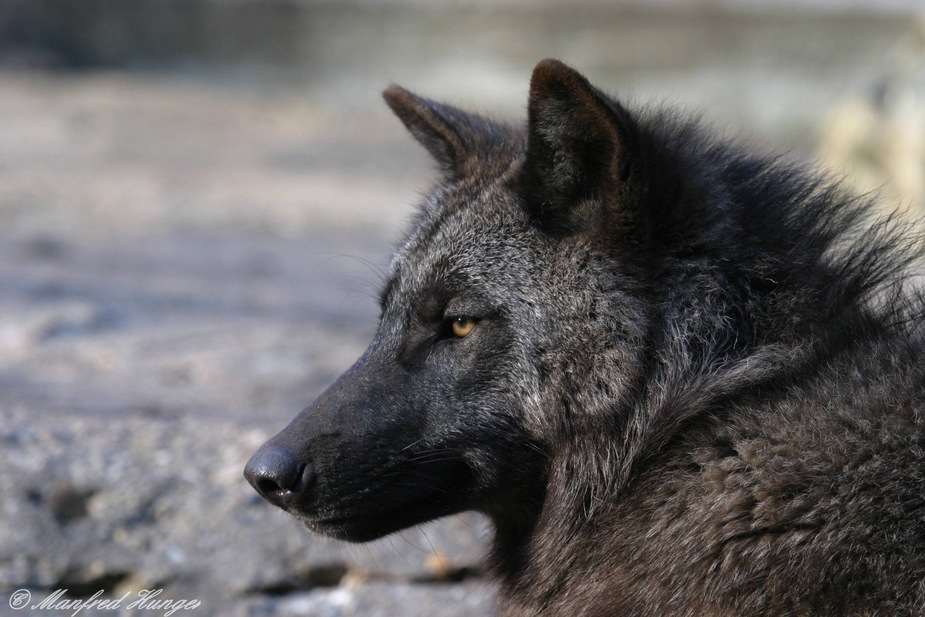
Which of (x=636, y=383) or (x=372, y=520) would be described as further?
(x=372, y=520)

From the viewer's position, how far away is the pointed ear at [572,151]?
115 inches

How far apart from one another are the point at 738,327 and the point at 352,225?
707 cm

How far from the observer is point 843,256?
321 centimetres

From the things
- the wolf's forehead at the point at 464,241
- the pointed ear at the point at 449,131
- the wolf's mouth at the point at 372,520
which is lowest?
the wolf's mouth at the point at 372,520

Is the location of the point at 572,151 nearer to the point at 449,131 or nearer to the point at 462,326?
the point at 462,326

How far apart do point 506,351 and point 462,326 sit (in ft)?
0.58

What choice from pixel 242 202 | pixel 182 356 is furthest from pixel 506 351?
pixel 242 202

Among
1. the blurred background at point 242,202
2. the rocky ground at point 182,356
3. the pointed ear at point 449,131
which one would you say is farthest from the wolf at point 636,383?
the rocky ground at point 182,356

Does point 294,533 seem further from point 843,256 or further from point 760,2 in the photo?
point 760,2

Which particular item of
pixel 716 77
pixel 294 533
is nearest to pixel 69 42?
pixel 716 77

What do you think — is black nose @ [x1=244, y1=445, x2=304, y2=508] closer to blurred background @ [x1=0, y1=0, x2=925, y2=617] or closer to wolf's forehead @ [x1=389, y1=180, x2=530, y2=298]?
wolf's forehead @ [x1=389, y1=180, x2=530, y2=298]

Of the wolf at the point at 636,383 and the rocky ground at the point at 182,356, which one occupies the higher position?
the wolf at the point at 636,383

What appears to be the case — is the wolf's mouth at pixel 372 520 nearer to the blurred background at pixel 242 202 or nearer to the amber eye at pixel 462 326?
the amber eye at pixel 462 326

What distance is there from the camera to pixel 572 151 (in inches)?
120
